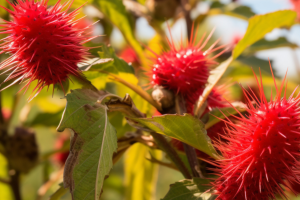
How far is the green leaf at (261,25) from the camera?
0.91m

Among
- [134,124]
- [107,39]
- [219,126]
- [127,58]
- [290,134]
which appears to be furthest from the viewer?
[127,58]

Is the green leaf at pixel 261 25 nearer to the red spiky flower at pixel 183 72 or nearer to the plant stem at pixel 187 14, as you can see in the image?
the red spiky flower at pixel 183 72

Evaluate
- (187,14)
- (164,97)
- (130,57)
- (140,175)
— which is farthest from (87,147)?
(130,57)

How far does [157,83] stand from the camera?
852mm

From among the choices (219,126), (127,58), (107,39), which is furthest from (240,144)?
(127,58)

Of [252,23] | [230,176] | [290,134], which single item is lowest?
[230,176]

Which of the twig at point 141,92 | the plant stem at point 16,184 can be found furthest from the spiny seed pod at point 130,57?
the twig at point 141,92

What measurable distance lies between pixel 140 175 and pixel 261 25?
2.77 feet

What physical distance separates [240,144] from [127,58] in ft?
4.65

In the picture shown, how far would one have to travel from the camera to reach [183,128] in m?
0.69

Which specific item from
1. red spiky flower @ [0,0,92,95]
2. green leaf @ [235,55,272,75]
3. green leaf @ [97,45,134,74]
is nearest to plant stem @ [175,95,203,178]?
green leaf @ [97,45,134,74]

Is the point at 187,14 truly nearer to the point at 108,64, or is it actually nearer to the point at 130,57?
the point at 130,57

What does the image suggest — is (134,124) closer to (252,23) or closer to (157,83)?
(157,83)

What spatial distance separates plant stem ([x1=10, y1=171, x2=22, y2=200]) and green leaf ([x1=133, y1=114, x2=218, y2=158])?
39.6 inches
